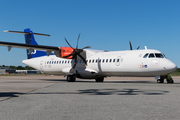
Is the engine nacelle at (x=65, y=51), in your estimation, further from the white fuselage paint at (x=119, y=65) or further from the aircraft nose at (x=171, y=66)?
the aircraft nose at (x=171, y=66)

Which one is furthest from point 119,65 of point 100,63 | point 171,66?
point 171,66

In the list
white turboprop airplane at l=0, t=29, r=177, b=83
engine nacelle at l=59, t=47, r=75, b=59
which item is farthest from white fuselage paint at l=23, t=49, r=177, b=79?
engine nacelle at l=59, t=47, r=75, b=59

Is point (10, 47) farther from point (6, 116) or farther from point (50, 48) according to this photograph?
point (6, 116)

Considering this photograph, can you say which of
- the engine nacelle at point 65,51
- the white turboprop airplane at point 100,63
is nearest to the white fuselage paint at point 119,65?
the white turboprop airplane at point 100,63

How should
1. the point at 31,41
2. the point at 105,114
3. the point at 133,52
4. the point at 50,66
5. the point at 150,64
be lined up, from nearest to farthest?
the point at 105,114 < the point at 150,64 < the point at 133,52 < the point at 50,66 < the point at 31,41

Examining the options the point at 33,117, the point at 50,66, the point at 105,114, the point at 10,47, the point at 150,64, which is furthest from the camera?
the point at 50,66

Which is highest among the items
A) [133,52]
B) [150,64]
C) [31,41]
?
[31,41]

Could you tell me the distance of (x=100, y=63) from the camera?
72.5ft

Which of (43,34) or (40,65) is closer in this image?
(40,65)

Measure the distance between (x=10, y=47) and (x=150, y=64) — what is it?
14.7 m

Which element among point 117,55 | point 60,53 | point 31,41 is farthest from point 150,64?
point 31,41

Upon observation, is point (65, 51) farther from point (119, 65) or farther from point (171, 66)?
point (171, 66)

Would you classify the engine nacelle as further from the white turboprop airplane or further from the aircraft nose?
the aircraft nose

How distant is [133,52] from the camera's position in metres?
20.4
